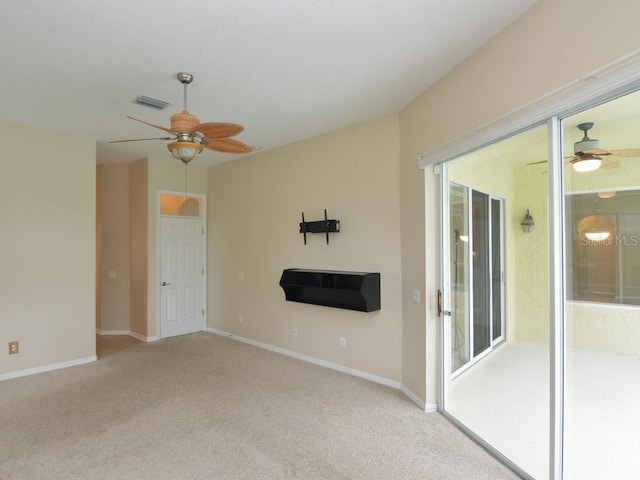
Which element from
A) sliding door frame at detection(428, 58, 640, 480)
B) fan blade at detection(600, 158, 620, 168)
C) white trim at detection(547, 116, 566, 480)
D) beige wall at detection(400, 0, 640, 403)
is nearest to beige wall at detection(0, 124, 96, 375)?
beige wall at detection(400, 0, 640, 403)

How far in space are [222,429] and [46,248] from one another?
10.6 ft

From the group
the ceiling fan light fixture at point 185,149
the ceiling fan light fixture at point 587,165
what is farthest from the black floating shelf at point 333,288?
the ceiling fan light fixture at point 587,165

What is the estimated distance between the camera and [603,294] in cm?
191

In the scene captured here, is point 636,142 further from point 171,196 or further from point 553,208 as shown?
Answer: point 171,196

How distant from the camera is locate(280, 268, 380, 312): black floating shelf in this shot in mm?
3766

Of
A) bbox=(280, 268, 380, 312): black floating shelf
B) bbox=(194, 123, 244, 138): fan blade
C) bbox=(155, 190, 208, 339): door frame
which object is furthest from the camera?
bbox=(155, 190, 208, 339): door frame

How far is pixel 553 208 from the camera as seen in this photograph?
6.67ft

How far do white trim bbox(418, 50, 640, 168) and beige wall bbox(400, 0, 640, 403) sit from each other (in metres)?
0.03

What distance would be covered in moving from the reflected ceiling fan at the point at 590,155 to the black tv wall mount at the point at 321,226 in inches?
101

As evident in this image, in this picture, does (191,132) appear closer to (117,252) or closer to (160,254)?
(160,254)

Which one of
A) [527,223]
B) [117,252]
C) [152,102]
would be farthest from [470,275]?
[117,252]

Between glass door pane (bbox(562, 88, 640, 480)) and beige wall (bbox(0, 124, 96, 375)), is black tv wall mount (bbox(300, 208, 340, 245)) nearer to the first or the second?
glass door pane (bbox(562, 88, 640, 480))

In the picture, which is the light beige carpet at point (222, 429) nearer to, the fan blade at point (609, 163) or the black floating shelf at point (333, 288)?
the black floating shelf at point (333, 288)

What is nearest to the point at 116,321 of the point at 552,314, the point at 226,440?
the point at 226,440
